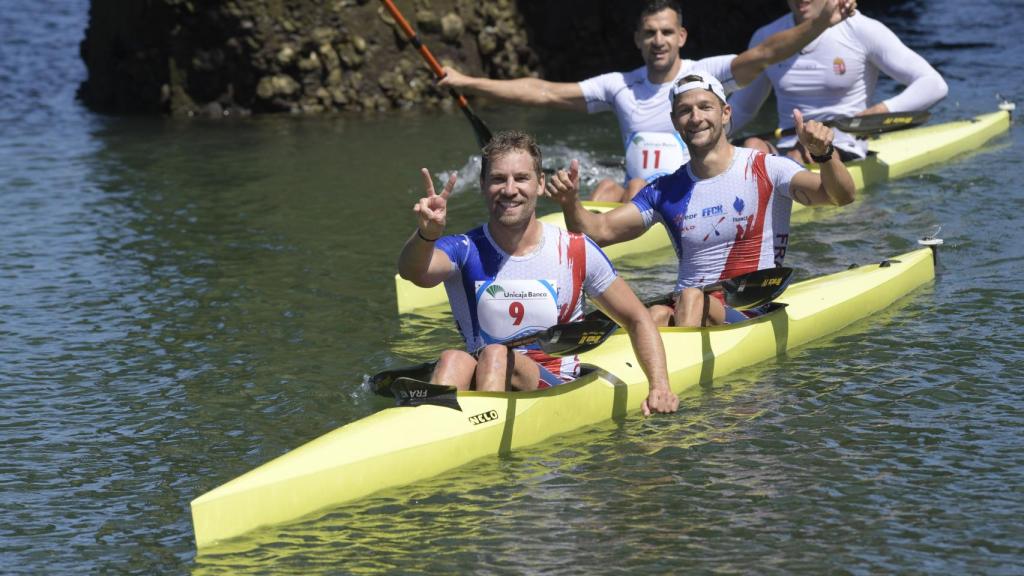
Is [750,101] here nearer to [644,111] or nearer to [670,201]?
[644,111]

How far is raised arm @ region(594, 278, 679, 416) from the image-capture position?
6254mm

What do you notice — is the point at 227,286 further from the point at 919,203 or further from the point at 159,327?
the point at 919,203

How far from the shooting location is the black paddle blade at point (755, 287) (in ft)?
23.7

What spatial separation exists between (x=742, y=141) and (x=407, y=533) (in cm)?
616

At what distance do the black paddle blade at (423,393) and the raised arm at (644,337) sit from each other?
0.77 metres

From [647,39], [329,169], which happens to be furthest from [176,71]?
[647,39]

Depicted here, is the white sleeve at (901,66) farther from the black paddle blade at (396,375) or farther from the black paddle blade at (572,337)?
the black paddle blade at (396,375)

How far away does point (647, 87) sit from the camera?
388 inches

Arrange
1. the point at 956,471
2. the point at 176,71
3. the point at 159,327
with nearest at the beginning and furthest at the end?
the point at 956,471
the point at 159,327
the point at 176,71

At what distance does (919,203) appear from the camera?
11.5 meters

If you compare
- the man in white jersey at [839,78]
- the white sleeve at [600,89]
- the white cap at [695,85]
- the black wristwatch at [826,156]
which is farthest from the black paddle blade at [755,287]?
the man in white jersey at [839,78]

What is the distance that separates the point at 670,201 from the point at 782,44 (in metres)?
2.17

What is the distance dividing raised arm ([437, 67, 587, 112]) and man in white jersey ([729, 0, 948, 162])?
188cm

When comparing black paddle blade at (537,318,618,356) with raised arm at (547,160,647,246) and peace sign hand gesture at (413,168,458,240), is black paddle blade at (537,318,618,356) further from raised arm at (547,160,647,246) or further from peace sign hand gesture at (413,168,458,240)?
peace sign hand gesture at (413,168,458,240)
